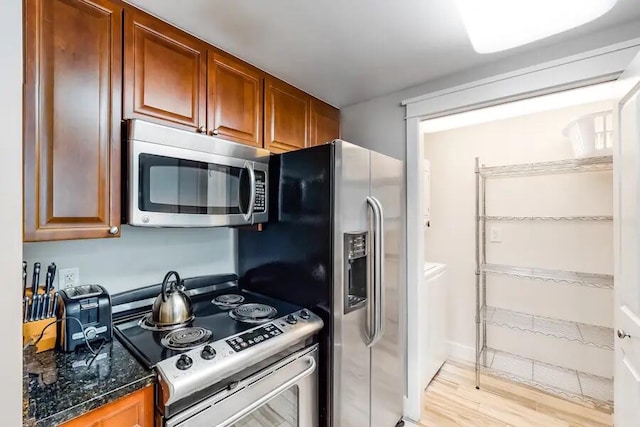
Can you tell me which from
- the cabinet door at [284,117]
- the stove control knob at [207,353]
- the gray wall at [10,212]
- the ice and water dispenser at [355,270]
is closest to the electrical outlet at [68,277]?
the stove control knob at [207,353]

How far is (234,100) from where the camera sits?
1627 mm

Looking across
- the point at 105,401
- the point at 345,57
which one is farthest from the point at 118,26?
the point at 105,401

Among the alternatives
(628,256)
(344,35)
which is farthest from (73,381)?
(628,256)

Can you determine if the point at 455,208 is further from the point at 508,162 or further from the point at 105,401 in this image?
the point at 105,401

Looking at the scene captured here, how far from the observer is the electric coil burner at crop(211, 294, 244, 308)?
169cm

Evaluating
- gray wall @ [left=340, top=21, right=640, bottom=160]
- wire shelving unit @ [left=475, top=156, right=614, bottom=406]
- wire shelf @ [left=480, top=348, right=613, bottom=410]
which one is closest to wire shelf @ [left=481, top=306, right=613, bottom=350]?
wire shelving unit @ [left=475, top=156, right=614, bottom=406]

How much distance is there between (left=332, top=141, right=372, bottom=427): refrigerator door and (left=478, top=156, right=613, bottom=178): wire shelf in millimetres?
1601

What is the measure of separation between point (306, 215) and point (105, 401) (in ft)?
3.44

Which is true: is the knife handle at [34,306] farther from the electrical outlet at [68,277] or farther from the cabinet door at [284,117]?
the cabinet door at [284,117]

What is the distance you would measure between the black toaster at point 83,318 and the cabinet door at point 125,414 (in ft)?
1.26

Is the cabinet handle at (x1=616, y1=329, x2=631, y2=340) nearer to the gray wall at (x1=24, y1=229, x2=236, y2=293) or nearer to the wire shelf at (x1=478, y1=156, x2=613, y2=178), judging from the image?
the wire shelf at (x1=478, y1=156, x2=613, y2=178)

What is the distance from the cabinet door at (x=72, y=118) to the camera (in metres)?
1.00

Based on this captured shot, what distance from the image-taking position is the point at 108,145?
1.17m

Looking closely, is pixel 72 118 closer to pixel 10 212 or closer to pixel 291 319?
pixel 10 212
